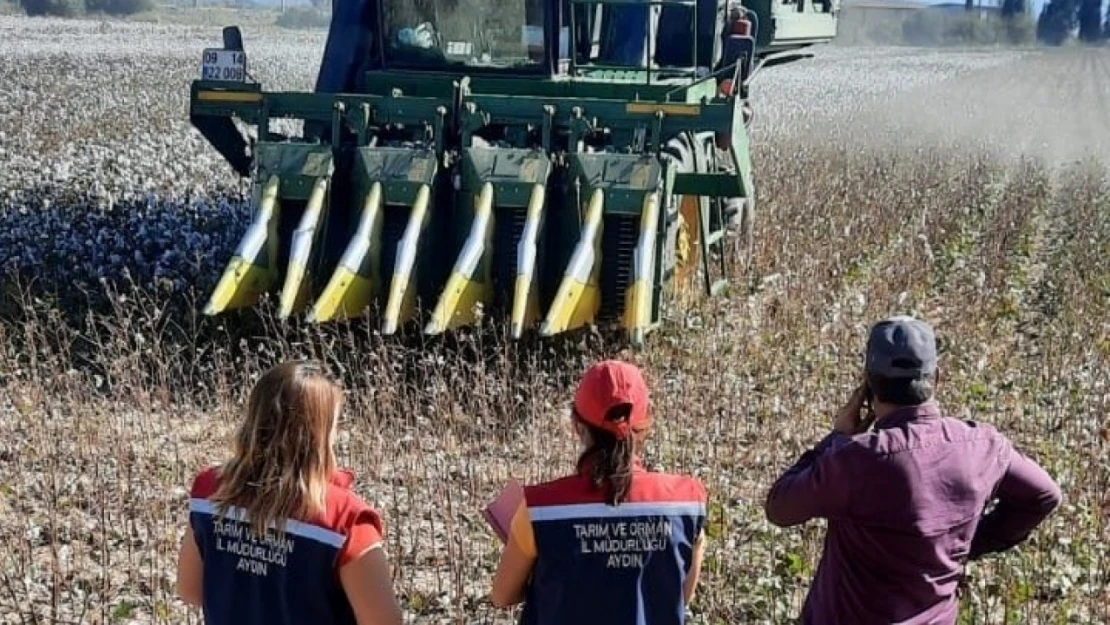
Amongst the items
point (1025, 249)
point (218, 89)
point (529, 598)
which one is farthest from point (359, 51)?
point (529, 598)

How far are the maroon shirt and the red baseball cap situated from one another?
406 millimetres

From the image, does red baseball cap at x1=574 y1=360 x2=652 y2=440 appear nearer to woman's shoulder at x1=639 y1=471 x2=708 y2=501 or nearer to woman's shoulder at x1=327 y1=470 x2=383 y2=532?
woman's shoulder at x1=639 y1=471 x2=708 y2=501

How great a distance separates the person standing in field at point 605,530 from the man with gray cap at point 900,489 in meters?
0.29

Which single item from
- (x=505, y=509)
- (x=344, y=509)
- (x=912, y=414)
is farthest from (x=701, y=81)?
(x=344, y=509)

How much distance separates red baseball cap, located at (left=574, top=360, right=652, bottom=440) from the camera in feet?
9.66

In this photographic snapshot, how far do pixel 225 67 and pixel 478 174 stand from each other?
1.78 metres

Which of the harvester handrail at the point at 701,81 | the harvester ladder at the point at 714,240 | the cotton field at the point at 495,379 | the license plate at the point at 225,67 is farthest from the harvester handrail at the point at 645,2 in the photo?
the license plate at the point at 225,67

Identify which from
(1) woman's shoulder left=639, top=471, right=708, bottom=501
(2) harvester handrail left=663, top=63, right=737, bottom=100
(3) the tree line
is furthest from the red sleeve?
(3) the tree line

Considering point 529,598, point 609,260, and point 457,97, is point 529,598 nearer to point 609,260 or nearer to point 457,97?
point 609,260

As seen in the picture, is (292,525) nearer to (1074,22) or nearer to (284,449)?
(284,449)

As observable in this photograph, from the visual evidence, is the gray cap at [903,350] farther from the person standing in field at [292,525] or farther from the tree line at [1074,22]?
the tree line at [1074,22]

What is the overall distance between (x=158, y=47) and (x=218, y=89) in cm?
3201

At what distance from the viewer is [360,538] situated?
2953 mm

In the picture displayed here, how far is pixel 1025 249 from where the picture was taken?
1131 centimetres
